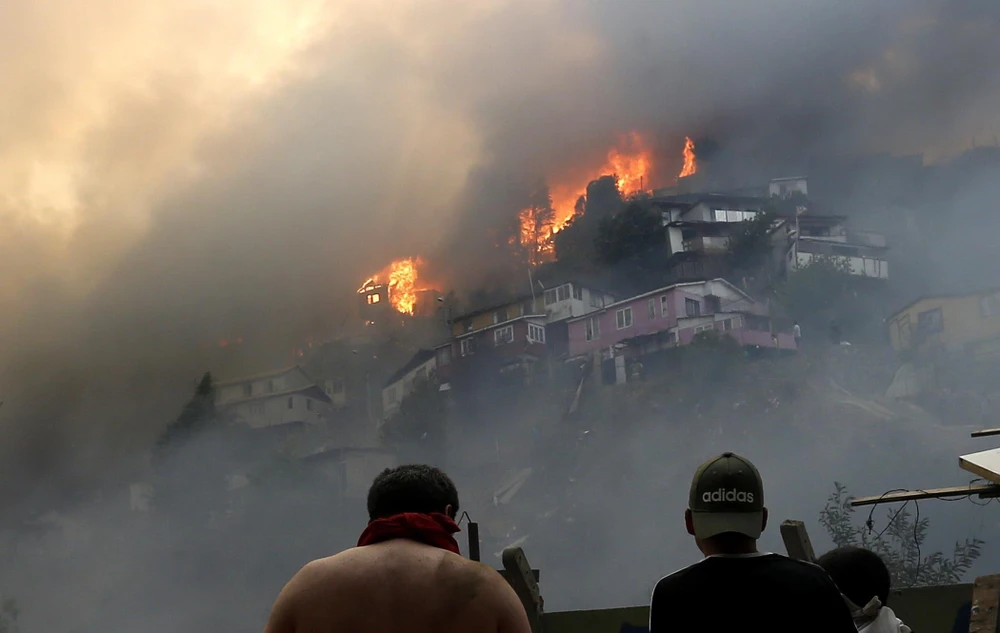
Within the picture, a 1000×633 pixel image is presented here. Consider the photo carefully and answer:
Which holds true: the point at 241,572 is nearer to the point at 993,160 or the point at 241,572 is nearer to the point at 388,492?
the point at 993,160

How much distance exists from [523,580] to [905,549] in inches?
1003

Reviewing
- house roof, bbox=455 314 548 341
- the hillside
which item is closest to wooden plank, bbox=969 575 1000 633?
the hillside

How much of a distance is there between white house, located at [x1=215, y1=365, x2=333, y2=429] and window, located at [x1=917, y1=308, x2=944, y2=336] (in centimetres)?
2951

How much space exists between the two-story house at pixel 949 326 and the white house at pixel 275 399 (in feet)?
94.5

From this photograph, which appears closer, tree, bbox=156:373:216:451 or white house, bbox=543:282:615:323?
white house, bbox=543:282:615:323

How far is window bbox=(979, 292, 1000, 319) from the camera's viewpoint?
141ft

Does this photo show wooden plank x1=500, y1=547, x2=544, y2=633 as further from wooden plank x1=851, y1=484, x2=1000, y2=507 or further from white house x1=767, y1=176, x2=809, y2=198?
white house x1=767, y1=176, x2=809, y2=198

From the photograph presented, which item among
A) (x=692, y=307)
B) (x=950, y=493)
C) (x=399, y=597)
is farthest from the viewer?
(x=692, y=307)

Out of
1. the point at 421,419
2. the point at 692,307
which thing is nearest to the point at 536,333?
the point at 421,419

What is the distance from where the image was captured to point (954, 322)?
4428cm

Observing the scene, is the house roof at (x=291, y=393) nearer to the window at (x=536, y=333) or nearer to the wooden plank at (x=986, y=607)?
the window at (x=536, y=333)

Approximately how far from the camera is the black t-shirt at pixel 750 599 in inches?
105

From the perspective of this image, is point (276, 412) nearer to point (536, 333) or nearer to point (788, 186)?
point (536, 333)

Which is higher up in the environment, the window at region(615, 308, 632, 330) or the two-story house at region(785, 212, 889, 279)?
the two-story house at region(785, 212, 889, 279)
